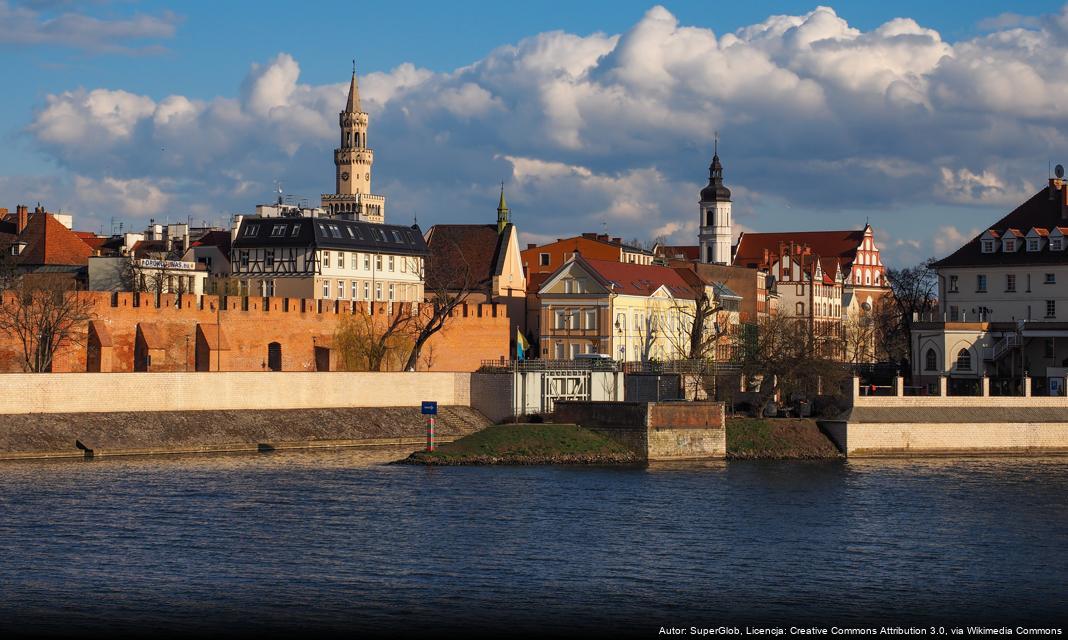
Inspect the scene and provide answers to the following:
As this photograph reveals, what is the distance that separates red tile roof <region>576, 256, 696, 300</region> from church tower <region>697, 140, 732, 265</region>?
42367 millimetres

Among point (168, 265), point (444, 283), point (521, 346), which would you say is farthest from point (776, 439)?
point (168, 265)

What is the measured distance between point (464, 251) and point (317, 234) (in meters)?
15.2

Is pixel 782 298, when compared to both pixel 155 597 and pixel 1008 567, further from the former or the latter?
pixel 155 597

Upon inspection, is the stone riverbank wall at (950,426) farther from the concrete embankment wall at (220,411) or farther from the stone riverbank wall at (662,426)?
the concrete embankment wall at (220,411)

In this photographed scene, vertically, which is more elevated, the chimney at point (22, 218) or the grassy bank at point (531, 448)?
the chimney at point (22, 218)

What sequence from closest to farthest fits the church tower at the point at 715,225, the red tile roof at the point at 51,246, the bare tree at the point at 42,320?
the bare tree at the point at 42,320 → the red tile roof at the point at 51,246 → the church tower at the point at 715,225

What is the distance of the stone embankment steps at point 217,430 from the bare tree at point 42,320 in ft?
25.5

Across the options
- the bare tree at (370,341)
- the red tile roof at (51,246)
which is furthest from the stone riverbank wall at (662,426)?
the red tile roof at (51,246)

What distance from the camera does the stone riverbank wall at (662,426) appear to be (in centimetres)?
6300

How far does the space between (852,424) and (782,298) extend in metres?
63.7

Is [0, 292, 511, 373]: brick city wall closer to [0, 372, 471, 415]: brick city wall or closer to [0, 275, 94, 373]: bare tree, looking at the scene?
[0, 275, 94, 373]: bare tree

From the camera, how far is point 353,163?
6314 inches

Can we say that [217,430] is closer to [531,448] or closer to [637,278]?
[531,448]

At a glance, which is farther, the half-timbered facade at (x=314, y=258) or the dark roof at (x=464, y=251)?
the dark roof at (x=464, y=251)
